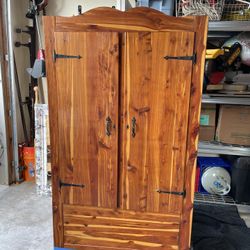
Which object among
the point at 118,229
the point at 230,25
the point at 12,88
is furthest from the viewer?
the point at 12,88

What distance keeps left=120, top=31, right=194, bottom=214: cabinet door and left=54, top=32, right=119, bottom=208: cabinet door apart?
68mm

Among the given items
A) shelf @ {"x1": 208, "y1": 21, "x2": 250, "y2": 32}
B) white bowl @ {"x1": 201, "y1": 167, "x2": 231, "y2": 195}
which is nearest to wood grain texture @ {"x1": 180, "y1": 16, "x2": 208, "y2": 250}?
shelf @ {"x1": 208, "y1": 21, "x2": 250, "y2": 32}

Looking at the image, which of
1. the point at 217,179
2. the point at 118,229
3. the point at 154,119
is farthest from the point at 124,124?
the point at 217,179

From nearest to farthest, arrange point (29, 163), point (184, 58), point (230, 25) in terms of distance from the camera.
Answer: point (184, 58), point (230, 25), point (29, 163)

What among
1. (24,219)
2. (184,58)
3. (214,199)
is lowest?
(24,219)

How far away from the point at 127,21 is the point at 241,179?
1655 mm

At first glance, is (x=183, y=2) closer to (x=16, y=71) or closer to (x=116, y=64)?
(x=116, y=64)

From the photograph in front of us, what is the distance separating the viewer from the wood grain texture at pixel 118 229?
156cm

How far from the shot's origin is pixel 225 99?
→ 2.07 meters

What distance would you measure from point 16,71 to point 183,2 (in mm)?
1788

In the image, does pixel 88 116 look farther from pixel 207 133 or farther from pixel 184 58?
pixel 207 133

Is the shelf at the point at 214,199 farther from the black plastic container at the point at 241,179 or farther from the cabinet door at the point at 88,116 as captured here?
the cabinet door at the point at 88,116

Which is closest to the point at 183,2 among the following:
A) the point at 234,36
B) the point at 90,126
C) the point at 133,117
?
the point at 234,36

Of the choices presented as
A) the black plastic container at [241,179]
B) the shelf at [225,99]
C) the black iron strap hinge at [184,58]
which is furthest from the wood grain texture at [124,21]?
the black plastic container at [241,179]
